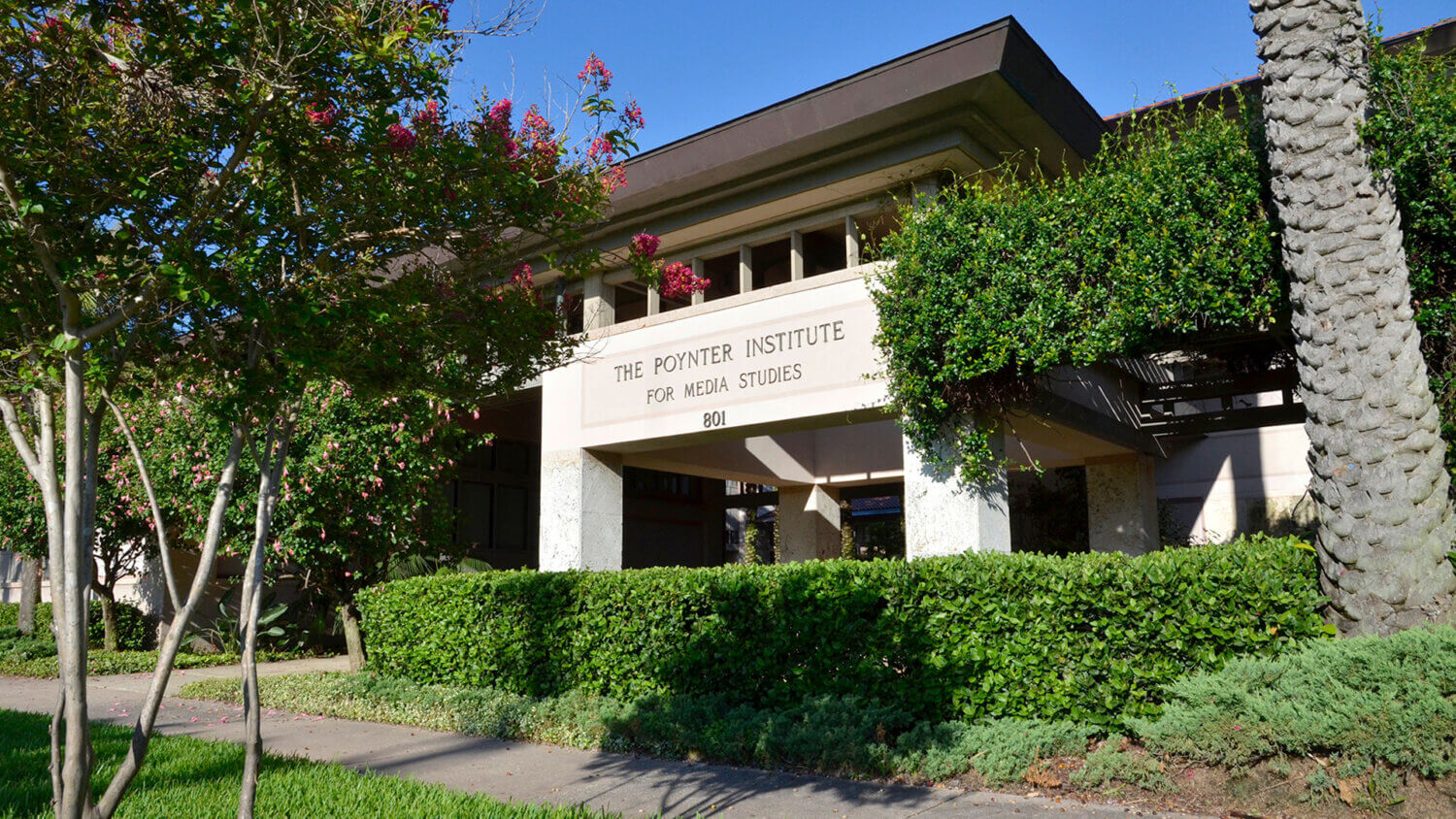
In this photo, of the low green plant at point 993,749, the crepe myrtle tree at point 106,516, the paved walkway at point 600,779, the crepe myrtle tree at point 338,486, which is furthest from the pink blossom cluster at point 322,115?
the crepe myrtle tree at point 106,516

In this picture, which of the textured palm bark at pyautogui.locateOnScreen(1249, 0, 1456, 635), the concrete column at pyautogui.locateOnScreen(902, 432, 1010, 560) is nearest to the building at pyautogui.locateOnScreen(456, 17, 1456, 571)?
the concrete column at pyautogui.locateOnScreen(902, 432, 1010, 560)

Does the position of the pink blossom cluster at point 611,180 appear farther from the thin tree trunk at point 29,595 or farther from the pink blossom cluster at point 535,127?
the thin tree trunk at point 29,595

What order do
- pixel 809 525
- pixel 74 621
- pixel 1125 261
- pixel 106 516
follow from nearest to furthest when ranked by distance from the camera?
Answer: 1. pixel 74 621
2. pixel 1125 261
3. pixel 106 516
4. pixel 809 525

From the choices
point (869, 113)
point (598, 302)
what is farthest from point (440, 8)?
point (598, 302)

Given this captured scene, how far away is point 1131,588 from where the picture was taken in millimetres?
7191

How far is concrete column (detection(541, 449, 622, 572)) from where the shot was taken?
13.3m

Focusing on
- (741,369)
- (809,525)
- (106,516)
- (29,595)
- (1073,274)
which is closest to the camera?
(1073,274)

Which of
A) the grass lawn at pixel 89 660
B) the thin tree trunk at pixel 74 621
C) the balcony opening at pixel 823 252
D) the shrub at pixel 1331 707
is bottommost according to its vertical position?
the grass lawn at pixel 89 660

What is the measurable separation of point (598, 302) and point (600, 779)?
26.3 ft

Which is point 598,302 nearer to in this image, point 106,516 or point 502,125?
point 502,125

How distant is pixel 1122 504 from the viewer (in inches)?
569

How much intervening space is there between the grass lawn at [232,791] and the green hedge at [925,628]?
113 inches

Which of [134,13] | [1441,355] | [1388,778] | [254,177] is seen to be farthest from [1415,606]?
[134,13]

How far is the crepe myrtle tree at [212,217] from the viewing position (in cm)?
456
